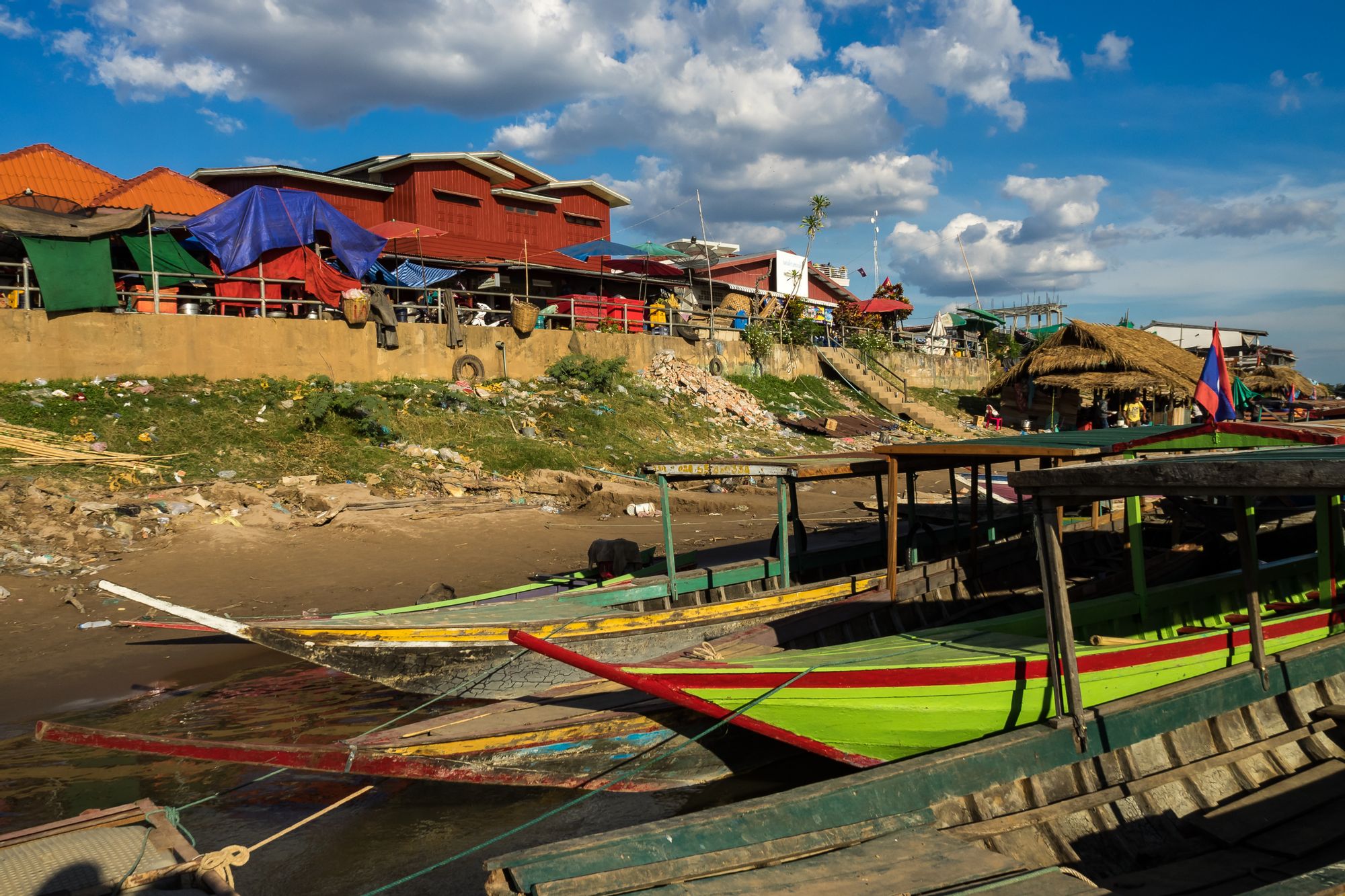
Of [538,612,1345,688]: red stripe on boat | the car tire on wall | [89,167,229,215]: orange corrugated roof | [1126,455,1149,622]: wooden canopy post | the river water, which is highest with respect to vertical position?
[89,167,229,215]: orange corrugated roof

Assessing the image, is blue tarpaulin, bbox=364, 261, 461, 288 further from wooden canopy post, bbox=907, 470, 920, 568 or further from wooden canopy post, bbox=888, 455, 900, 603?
wooden canopy post, bbox=888, 455, 900, 603

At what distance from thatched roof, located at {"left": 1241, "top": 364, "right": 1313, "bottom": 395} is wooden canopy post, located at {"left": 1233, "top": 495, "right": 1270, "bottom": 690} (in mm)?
34986

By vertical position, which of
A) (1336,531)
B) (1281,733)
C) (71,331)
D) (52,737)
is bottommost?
(1281,733)

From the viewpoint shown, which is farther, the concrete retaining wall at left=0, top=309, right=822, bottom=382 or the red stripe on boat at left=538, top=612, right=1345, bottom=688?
the concrete retaining wall at left=0, top=309, right=822, bottom=382

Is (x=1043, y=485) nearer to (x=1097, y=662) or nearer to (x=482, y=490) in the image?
(x=1097, y=662)

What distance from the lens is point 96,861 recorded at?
4562 mm

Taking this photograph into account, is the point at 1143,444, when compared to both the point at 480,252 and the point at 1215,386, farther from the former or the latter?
the point at 480,252

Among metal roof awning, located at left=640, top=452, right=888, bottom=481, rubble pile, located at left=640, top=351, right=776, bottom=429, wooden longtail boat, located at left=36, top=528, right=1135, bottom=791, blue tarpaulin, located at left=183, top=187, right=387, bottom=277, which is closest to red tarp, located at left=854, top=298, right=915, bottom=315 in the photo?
rubble pile, located at left=640, top=351, right=776, bottom=429

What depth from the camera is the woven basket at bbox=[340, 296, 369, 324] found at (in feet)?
64.3

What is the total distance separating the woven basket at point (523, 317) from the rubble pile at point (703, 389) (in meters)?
4.15

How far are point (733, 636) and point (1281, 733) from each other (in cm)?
398

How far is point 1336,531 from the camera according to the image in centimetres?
746

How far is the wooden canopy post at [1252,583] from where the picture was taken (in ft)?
18.8

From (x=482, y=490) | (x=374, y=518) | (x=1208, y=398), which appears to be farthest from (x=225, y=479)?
(x=1208, y=398)
